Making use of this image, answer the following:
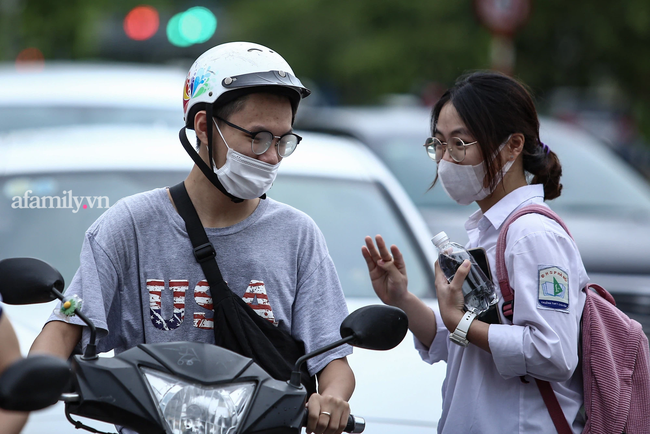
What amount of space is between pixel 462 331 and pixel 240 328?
1.98ft

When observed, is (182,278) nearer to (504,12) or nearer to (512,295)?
(512,295)

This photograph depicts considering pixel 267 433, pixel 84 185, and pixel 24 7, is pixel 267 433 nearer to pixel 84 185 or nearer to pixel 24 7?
pixel 84 185

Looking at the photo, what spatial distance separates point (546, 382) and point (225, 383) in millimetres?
1003

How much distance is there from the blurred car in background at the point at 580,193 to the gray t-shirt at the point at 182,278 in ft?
7.06

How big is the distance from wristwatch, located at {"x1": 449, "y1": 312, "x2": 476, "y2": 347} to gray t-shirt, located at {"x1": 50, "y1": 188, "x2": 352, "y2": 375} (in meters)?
0.30

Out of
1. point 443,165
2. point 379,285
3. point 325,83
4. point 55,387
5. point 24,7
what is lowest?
point 325,83

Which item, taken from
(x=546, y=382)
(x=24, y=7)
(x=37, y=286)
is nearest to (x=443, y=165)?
(x=546, y=382)

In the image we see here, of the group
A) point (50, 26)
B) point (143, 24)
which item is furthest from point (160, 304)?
point (50, 26)

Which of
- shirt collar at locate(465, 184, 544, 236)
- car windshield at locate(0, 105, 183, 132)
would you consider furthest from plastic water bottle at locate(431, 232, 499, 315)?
car windshield at locate(0, 105, 183, 132)

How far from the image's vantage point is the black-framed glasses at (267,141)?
2355mm

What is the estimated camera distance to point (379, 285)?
2.71m

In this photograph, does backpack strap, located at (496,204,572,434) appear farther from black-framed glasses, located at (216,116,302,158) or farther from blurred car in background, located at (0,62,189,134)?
blurred car in background, located at (0,62,189,134)

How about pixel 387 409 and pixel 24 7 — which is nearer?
pixel 387 409

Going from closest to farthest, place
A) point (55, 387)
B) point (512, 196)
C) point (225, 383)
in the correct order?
point (55, 387) → point (225, 383) → point (512, 196)
